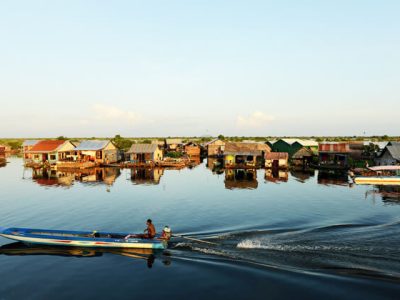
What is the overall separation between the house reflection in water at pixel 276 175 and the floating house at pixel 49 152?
4943cm

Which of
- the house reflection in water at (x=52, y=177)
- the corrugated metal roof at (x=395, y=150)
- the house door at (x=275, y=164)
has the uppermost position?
the corrugated metal roof at (x=395, y=150)

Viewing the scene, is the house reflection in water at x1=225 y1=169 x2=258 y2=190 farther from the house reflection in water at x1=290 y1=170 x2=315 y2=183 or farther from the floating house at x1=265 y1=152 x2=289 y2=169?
the house reflection in water at x1=290 y1=170 x2=315 y2=183

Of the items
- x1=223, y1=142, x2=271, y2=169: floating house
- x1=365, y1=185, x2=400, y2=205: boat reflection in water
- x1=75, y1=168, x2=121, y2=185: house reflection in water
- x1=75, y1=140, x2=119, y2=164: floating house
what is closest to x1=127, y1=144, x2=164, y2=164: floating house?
x1=75, y1=140, x2=119, y2=164: floating house

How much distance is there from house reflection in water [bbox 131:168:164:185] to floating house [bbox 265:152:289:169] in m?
24.4

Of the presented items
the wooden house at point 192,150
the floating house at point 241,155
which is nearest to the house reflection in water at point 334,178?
the floating house at point 241,155

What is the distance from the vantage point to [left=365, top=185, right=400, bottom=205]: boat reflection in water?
39156mm

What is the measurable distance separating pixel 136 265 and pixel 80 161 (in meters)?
62.2

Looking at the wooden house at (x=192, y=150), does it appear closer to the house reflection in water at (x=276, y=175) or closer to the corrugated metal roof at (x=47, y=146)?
the corrugated metal roof at (x=47, y=146)

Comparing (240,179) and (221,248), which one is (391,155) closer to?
(240,179)

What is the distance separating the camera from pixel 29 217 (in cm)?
3381

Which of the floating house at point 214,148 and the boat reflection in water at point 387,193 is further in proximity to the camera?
the floating house at point 214,148

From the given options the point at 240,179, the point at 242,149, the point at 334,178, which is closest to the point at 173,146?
the point at 242,149

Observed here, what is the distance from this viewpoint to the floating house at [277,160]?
244 ft

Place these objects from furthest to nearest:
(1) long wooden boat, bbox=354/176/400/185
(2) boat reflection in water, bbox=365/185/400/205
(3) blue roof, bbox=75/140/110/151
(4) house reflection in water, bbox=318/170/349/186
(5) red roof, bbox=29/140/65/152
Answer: (5) red roof, bbox=29/140/65/152
(3) blue roof, bbox=75/140/110/151
(4) house reflection in water, bbox=318/170/349/186
(1) long wooden boat, bbox=354/176/400/185
(2) boat reflection in water, bbox=365/185/400/205
